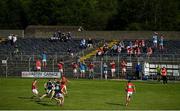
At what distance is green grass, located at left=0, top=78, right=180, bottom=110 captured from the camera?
3606cm

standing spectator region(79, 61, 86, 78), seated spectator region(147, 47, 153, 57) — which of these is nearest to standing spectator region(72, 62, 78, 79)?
standing spectator region(79, 61, 86, 78)

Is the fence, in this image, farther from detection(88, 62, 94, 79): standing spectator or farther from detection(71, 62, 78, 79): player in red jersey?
detection(71, 62, 78, 79): player in red jersey

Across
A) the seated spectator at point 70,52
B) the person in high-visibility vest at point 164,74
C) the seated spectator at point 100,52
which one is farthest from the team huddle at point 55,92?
the seated spectator at point 70,52

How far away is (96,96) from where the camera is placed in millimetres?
41094

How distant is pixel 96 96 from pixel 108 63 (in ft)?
55.1

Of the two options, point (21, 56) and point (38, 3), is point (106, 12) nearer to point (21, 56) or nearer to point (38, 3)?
point (38, 3)

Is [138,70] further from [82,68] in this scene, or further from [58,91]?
[58,91]

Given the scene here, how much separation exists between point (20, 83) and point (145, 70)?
12.6 metres

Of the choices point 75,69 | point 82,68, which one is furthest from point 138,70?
point 75,69

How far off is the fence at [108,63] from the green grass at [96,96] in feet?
12.1

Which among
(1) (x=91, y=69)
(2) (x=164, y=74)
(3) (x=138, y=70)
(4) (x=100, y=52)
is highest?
(4) (x=100, y=52)

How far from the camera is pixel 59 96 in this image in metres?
36.2

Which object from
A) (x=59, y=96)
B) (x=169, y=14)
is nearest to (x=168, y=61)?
(x=59, y=96)

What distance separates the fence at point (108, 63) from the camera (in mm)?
55500
